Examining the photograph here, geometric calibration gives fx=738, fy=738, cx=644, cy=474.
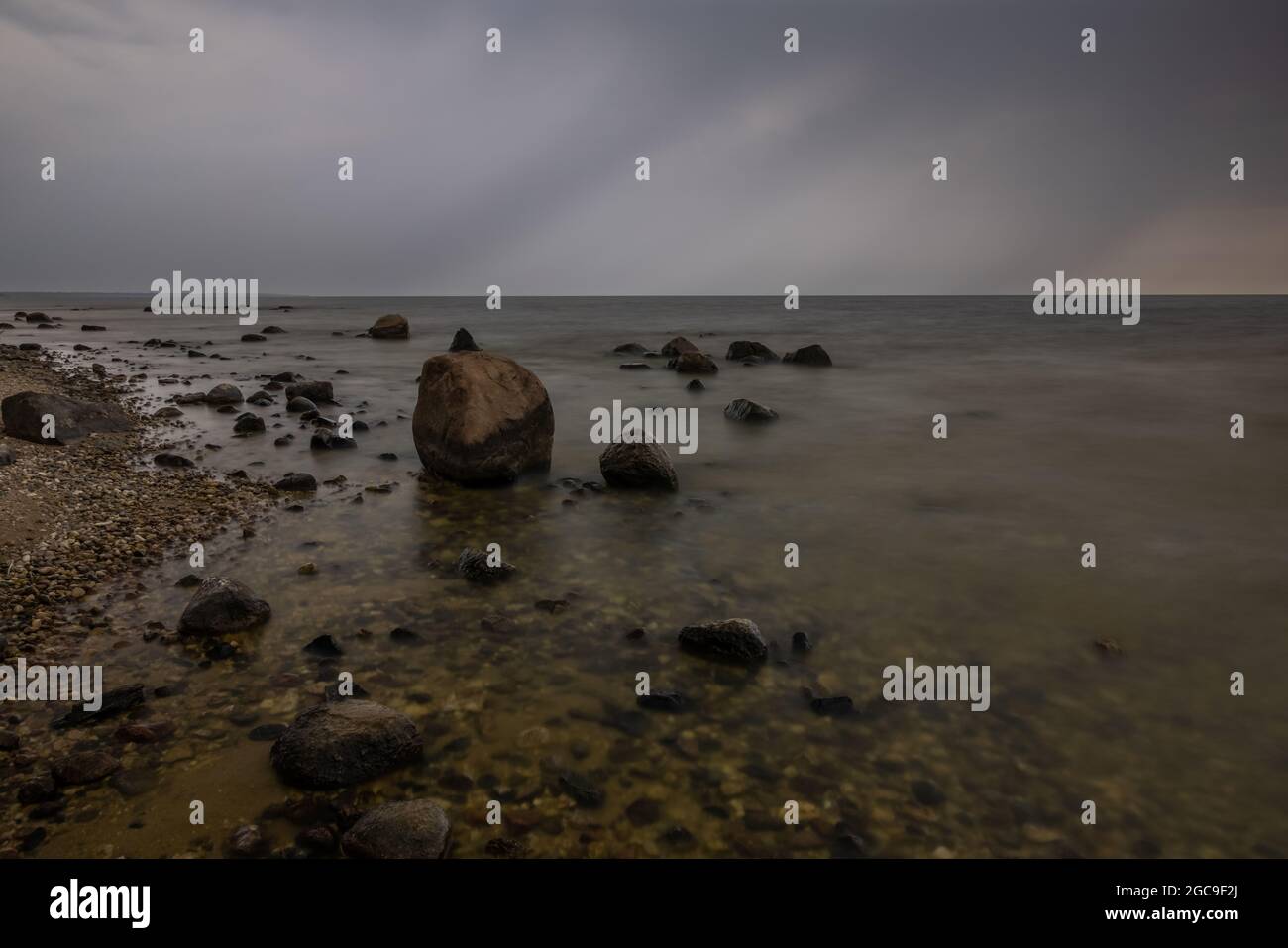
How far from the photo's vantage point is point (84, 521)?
6941mm

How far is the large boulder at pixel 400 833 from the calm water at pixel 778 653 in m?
0.15

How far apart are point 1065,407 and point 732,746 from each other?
16.8 m

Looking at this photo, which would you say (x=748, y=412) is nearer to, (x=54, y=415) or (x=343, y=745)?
(x=54, y=415)

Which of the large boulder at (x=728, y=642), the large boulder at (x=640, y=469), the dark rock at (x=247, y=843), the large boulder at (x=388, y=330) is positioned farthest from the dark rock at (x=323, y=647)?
the large boulder at (x=388, y=330)

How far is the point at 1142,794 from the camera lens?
12.9ft

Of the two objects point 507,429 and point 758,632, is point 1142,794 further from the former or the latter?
point 507,429

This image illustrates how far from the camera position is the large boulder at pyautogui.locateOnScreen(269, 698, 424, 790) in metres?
3.77

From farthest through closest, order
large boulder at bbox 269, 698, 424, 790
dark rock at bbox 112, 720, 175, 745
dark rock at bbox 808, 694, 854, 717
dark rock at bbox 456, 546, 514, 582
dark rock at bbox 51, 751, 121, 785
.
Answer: dark rock at bbox 456, 546, 514, 582
dark rock at bbox 808, 694, 854, 717
dark rock at bbox 112, 720, 175, 745
large boulder at bbox 269, 698, 424, 790
dark rock at bbox 51, 751, 121, 785

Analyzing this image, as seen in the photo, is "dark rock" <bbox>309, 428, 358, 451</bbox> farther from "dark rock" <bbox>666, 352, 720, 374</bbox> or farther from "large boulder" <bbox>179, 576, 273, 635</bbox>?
"dark rock" <bbox>666, 352, 720, 374</bbox>

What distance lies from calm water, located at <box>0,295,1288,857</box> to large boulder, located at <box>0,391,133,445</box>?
1264 mm

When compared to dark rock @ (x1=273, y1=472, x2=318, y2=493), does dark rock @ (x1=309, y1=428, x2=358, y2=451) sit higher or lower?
higher

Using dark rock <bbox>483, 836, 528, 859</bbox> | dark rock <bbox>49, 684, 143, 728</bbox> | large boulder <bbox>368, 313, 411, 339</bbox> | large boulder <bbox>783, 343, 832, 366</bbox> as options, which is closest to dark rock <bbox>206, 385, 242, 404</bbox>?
dark rock <bbox>49, 684, 143, 728</bbox>

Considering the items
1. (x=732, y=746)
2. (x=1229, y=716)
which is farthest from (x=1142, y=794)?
(x=732, y=746)

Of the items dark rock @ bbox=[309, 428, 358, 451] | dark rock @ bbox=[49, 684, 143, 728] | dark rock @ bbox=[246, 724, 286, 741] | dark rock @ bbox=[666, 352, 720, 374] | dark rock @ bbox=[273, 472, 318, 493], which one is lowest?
dark rock @ bbox=[246, 724, 286, 741]
